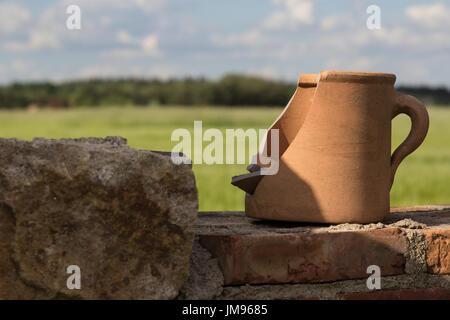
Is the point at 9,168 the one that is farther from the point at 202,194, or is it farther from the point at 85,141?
the point at 202,194

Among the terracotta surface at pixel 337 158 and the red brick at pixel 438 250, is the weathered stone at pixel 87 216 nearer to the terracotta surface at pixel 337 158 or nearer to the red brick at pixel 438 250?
the terracotta surface at pixel 337 158

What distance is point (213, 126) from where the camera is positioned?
11.1 meters

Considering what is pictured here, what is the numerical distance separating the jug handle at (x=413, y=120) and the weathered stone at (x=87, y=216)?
833mm

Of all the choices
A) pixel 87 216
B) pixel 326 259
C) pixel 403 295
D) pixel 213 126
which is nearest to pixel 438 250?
pixel 403 295

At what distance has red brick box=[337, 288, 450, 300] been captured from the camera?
68.7 inches

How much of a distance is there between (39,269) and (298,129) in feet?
3.24

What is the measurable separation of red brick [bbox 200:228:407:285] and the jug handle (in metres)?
0.35

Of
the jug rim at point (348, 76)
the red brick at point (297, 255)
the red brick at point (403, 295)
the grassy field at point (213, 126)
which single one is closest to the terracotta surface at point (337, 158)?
the jug rim at point (348, 76)

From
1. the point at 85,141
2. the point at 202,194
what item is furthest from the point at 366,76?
the point at 202,194

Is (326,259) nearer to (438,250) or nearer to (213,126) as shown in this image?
(438,250)

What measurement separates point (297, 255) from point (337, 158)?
0.34 metres

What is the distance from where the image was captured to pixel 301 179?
183 cm
